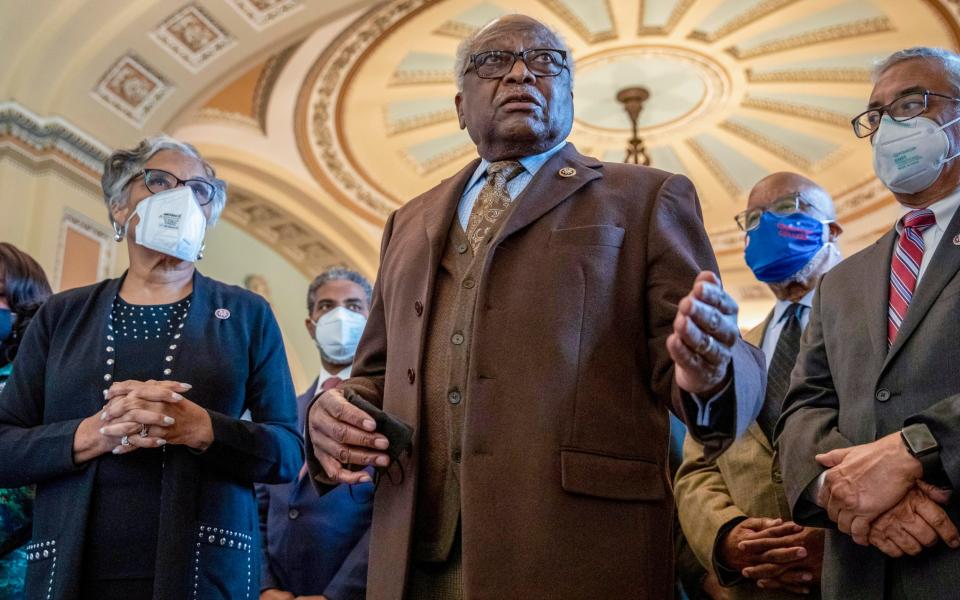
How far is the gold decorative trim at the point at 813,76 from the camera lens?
9157 millimetres

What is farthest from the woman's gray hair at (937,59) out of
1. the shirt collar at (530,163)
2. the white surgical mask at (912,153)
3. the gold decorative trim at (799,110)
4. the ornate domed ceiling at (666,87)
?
the gold decorative trim at (799,110)

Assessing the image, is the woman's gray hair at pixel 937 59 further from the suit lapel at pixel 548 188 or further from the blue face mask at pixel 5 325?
the blue face mask at pixel 5 325

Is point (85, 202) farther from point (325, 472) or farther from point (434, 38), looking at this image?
point (325, 472)

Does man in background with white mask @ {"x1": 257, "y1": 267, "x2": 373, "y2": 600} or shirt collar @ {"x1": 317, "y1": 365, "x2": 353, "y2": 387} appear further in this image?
shirt collar @ {"x1": 317, "y1": 365, "x2": 353, "y2": 387}

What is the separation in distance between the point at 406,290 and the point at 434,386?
0.76ft

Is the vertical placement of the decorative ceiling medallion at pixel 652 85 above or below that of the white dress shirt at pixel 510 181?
→ above

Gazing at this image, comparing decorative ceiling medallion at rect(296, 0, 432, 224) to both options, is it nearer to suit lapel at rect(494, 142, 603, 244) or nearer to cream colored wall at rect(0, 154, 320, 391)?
cream colored wall at rect(0, 154, 320, 391)

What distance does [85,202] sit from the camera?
23.5 feet

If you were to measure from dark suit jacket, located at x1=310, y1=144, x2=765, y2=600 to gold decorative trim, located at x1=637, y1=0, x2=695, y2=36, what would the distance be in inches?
275

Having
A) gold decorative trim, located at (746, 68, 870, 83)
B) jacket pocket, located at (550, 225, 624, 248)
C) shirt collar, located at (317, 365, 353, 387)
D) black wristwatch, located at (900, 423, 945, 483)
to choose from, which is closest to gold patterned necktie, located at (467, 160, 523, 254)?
jacket pocket, located at (550, 225, 624, 248)

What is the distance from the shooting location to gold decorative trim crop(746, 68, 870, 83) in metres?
Result: 9.16

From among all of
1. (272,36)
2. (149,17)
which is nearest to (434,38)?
(272,36)

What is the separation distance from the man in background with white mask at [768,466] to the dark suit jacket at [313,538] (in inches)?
40.5

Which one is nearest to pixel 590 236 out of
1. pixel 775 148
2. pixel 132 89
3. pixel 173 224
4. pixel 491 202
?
pixel 491 202
